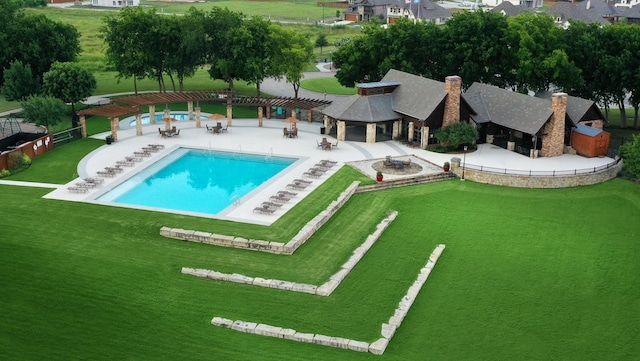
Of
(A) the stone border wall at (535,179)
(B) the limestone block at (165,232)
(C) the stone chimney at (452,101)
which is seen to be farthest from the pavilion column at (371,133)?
(B) the limestone block at (165,232)

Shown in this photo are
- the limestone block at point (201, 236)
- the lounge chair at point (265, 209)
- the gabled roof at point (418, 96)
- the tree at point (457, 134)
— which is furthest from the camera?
the gabled roof at point (418, 96)

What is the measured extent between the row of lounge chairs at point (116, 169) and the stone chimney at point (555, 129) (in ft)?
106

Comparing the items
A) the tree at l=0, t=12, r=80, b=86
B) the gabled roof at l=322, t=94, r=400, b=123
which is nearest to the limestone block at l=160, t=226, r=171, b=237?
the gabled roof at l=322, t=94, r=400, b=123

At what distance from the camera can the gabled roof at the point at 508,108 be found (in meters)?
53.7

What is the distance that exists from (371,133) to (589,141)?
712 inches

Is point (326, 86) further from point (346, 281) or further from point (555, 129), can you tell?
point (346, 281)

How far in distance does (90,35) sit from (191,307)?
10370 cm

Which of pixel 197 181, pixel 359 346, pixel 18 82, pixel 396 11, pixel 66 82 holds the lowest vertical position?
pixel 359 346

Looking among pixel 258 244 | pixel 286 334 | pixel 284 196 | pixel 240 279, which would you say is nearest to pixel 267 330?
pixel 286 334

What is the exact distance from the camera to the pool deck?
46.2 metres

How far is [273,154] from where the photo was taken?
55.7 meters

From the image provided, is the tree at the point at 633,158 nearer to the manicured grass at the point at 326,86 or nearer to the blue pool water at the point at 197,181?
the blue pool water at the point at 197,181

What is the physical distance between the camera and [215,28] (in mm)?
70438

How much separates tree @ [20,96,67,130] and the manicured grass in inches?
1281
